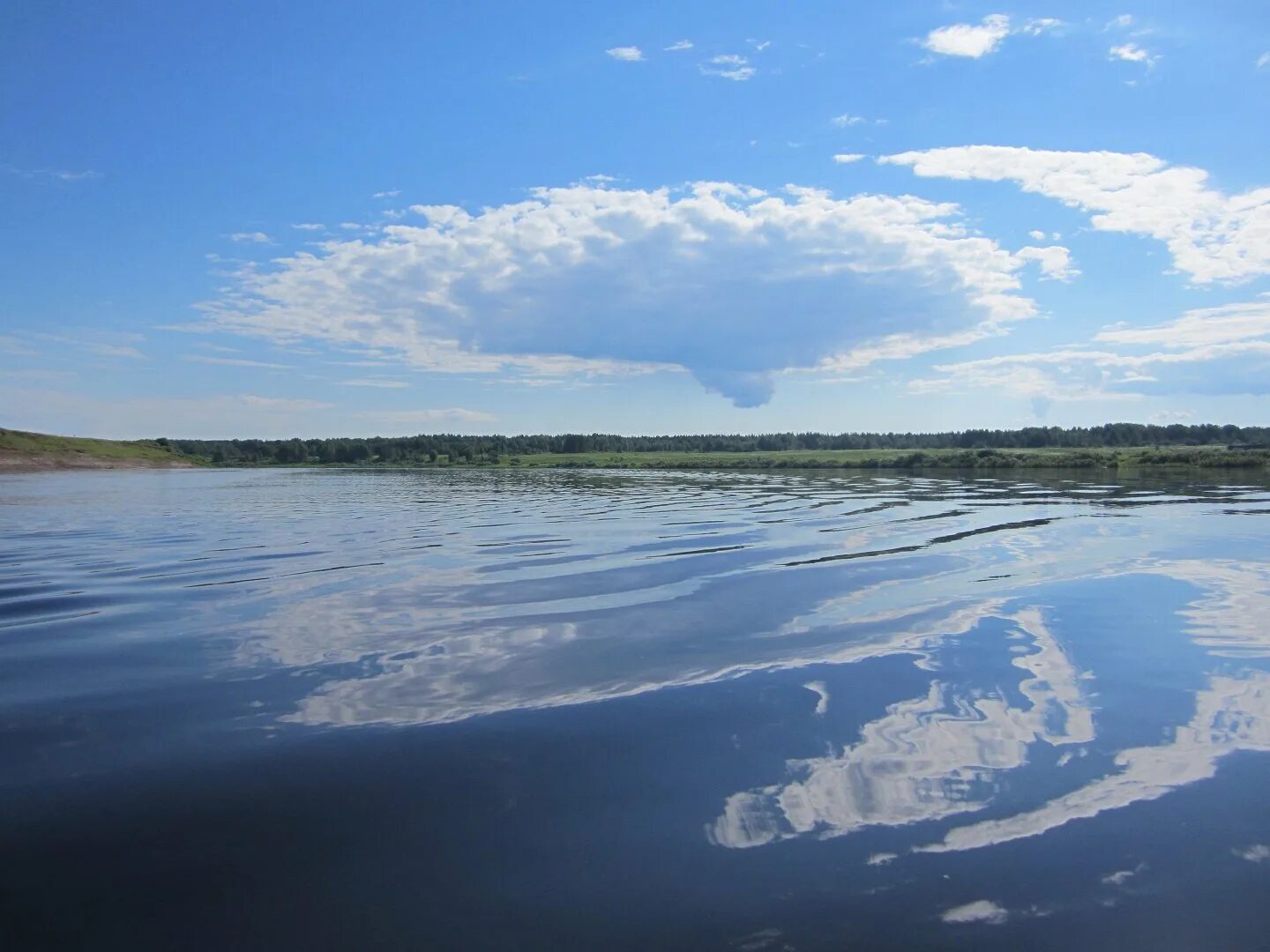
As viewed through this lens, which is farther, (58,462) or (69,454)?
(69,454)

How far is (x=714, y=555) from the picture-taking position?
2214cm

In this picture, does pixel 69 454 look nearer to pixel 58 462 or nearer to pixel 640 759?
pixel 58 462

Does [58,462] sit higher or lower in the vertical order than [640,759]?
higher

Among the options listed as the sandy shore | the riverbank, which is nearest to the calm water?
the riverbank

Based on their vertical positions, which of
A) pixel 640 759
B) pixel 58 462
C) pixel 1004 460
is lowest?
pixel 640 759

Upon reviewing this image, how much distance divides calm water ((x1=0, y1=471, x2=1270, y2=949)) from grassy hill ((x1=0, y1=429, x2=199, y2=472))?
10344 cm

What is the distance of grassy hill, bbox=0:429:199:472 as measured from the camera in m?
101

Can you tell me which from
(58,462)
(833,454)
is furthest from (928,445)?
(58,462)

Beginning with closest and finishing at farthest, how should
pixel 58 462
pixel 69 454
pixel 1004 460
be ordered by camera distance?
pixel 1004 460 → pixel 58 462 → pixel 69 454

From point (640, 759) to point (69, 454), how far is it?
130629 mm

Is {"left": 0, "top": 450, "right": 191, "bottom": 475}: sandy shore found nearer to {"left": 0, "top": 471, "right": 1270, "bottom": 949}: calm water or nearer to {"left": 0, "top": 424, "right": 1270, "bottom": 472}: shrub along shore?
{"left": 0, "top": 424, "right": 1270, "bottom": 472}: shrub along shore

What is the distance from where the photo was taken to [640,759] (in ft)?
26.2

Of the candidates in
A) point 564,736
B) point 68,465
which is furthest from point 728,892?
point 68,465

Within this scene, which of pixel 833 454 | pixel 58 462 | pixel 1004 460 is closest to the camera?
pixel 1004 460
